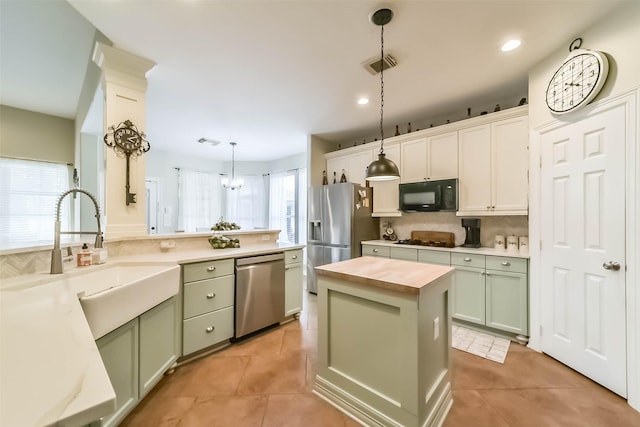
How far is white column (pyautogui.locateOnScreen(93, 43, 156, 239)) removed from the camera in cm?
222

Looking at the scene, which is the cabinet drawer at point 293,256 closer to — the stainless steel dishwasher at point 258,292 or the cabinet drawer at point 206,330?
the stainless steel dishwasher at point 258,292

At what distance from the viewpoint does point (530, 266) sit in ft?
8.05

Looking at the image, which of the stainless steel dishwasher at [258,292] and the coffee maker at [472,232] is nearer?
the stainless steel dishwasher at [258,292]

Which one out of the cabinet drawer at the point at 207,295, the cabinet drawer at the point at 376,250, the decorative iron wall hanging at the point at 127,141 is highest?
the decorative iron wall hanging at the point at 127,141

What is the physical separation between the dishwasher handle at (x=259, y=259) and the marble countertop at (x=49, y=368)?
1481 mm

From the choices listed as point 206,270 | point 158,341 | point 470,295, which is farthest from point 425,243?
point 158,341

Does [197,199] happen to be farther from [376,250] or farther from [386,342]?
[386,342]

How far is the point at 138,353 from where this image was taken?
1.61 metres

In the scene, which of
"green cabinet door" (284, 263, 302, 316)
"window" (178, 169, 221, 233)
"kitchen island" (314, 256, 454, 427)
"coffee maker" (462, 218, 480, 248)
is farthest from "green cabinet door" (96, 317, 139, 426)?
"window" (178, 169, 221, 233)

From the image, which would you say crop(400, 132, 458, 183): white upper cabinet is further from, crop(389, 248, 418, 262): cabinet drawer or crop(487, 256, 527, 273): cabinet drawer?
crop(487, 256, 527, 273): cabinet drawer

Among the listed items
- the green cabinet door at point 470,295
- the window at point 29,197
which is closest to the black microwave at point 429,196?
the green cabinet door at point 470,295

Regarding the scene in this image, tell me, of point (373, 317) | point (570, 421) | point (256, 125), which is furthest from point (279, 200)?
point (570, 421)

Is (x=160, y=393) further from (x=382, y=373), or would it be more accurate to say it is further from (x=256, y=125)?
(x=256, y=125)

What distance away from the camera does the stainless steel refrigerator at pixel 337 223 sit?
372cm
